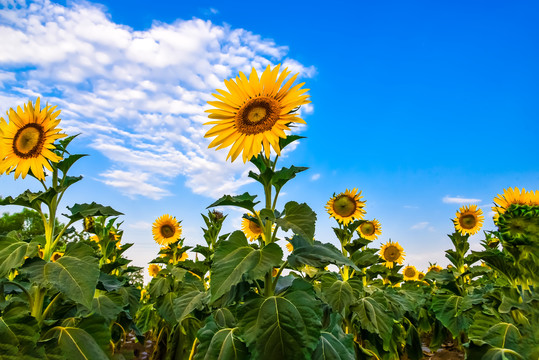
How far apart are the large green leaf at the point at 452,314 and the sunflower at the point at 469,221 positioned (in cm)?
Answer: 150

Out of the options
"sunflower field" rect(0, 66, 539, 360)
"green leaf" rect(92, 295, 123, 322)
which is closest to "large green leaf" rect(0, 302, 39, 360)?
"sunflower field" rect(0, 66, 539, 360)

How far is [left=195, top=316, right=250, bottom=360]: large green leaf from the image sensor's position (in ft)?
7.23

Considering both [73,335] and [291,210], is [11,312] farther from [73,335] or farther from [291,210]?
[291,210]

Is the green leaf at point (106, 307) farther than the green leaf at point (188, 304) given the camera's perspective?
No

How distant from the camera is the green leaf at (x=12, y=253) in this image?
7.94 ft

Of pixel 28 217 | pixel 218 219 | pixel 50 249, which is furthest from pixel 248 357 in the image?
pixel 28 217

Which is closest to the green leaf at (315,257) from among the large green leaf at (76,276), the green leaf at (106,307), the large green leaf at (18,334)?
the large green leaf at (76,276)

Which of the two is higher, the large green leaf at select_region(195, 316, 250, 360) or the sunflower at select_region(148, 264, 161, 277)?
the sunflower at select_region(148, 264, 161, 277)

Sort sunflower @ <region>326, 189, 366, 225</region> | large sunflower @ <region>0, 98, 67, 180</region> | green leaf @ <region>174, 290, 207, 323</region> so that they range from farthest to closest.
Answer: sunflower @ <region>326, 189, 366, 225</region>, green leaf @ <region>174, 290, 207, 323</region>, large sunflower @ <region>0, 98, 67, 180</region>

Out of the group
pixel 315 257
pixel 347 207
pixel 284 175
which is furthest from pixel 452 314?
pixel 284 175

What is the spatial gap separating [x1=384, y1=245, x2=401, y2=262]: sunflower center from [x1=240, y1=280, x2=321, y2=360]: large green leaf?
7.36 meters

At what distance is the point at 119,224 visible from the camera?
6.62 metres

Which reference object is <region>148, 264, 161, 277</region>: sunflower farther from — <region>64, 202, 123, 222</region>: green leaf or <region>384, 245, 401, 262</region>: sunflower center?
<region>64, 202, 123, 222</region>: green leaf

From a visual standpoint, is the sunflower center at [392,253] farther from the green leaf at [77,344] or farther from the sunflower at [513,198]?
the green leaf at [77,344]
